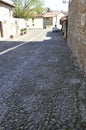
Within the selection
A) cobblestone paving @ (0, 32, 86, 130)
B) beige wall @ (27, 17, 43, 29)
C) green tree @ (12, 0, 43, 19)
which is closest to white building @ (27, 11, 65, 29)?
beige wall @ (27, 17, 43, 29)

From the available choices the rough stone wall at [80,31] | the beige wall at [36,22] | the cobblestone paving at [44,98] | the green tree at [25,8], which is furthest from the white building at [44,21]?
the cobblestone paving at [44,98]

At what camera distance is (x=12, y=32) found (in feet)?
105

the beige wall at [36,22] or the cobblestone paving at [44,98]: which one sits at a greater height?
the beige wall at [36,22]

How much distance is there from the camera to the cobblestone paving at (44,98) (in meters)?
4.39

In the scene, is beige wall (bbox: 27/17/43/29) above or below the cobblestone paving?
above

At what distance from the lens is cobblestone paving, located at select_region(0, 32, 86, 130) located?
4395 millimetres

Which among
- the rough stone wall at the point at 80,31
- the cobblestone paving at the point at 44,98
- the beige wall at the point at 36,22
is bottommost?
the cobblestone paving at the point at 44,98

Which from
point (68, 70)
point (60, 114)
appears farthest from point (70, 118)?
point (68, 70)

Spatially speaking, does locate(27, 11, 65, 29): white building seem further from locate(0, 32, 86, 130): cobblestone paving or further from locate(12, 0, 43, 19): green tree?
locate(0, 32, 86, 130): cobblestone paving

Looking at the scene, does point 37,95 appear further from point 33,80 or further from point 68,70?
point 68,70

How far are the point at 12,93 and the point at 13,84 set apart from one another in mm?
923

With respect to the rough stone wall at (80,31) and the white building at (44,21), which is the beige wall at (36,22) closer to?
the white building at (44,21)

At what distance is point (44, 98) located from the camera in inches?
226

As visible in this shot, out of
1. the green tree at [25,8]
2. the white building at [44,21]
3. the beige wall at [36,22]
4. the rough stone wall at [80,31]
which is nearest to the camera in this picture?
the rough stone wall at [80,31]
